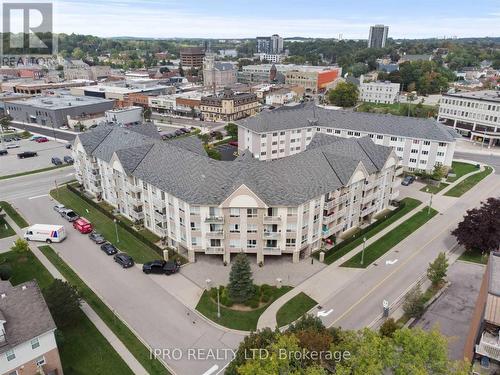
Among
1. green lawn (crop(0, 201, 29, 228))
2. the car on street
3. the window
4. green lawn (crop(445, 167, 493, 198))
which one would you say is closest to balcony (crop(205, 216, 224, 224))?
the window

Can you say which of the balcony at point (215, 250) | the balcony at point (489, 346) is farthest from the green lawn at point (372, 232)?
the balcony at point (489, 346)

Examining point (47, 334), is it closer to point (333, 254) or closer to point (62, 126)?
point (333, 254)

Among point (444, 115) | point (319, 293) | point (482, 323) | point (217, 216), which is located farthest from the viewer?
point (444, 115)

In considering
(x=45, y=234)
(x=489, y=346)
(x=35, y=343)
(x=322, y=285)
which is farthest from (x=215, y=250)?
(x=489, y=346)

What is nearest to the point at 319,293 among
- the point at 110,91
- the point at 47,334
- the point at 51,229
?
the point at 47,334

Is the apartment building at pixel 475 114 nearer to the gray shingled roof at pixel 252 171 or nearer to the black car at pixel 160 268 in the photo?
the gray shingled roof at pixel 252 171

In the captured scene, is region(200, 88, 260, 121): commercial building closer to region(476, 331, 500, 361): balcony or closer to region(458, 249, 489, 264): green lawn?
region(458, 249, 489, 264): green lawn
